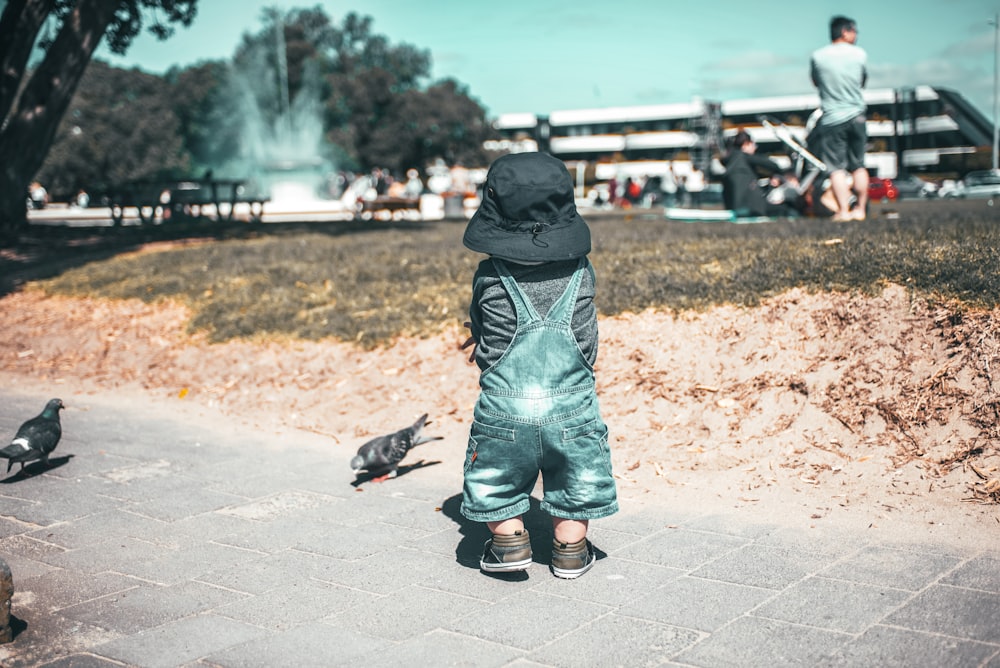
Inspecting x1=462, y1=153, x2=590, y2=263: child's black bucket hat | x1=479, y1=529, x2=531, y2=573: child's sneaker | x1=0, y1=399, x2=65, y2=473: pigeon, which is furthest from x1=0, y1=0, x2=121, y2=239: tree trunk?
x1=479, y1=529, x2=531, y2=573: child's sneaker

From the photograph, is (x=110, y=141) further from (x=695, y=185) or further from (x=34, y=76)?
(x=34, y=76)

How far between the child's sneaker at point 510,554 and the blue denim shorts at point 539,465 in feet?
0.34

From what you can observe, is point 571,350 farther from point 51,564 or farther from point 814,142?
point 814,142

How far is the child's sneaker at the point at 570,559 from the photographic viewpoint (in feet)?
12.6

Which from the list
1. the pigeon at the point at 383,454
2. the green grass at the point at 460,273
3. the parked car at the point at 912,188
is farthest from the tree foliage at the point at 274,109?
the pigeon at the point at 383,454

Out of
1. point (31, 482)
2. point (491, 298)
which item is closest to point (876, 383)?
point (491, 298)

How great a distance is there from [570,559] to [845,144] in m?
7.81

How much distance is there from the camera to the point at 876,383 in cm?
547

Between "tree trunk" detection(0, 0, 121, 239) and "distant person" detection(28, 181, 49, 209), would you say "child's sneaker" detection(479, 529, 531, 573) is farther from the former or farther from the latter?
"distant person" detection(28, 181, 49, 209)

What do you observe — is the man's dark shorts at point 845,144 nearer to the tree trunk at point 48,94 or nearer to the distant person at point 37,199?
the tree trunk at point 48,94

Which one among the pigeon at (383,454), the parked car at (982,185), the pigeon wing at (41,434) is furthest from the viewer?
the parked car at (982,185)

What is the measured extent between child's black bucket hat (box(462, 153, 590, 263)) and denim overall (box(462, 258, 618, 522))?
12 cm

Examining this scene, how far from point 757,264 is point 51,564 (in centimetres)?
516

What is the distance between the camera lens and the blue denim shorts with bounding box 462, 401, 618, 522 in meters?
3.68
